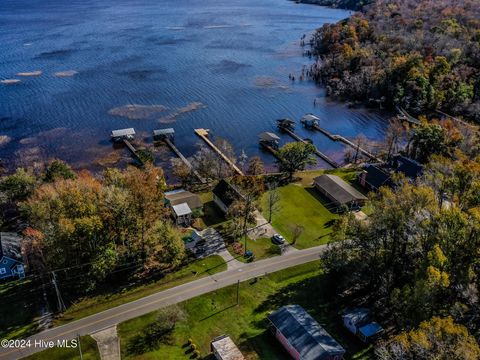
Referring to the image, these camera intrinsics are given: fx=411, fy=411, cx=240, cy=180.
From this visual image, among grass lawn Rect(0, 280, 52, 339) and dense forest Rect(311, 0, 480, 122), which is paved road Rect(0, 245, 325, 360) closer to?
grass lawn Rect(0, 280, 52, 339)

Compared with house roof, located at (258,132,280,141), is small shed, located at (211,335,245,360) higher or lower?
lower

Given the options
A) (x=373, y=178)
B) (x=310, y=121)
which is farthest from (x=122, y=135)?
(x=373, y=178)

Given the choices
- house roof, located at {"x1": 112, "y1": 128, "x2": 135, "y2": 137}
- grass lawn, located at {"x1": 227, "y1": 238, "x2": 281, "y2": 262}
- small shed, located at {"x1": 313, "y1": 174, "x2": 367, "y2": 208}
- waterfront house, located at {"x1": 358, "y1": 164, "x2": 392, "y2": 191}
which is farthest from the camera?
house roof, located at {"x1": 112, "y1": 128, "x2": 135, "y2": 137}

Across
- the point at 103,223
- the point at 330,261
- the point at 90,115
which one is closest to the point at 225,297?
the point at 330,261

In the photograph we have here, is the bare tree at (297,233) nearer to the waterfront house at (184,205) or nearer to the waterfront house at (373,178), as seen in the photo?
the waterfront house at (184,205)

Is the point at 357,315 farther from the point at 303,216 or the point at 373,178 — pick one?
Answer: the point at 373,178

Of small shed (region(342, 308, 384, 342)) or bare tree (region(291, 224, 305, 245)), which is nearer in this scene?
small shed (region(342, 308, 384, 342))

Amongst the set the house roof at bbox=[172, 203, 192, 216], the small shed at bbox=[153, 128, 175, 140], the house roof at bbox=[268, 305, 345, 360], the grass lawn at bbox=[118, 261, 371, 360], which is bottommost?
the grass lawn at bbox=[118, 261, 371, 360]

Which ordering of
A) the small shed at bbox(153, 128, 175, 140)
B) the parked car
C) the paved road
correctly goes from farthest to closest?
1. the small shed at bbox(153, 128, 175, 140)
2. the parked car
3. the paved road

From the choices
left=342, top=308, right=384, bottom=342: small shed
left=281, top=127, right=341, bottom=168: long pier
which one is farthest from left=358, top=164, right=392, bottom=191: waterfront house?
left=342, top=308, right=384, bottom=342: small shed
